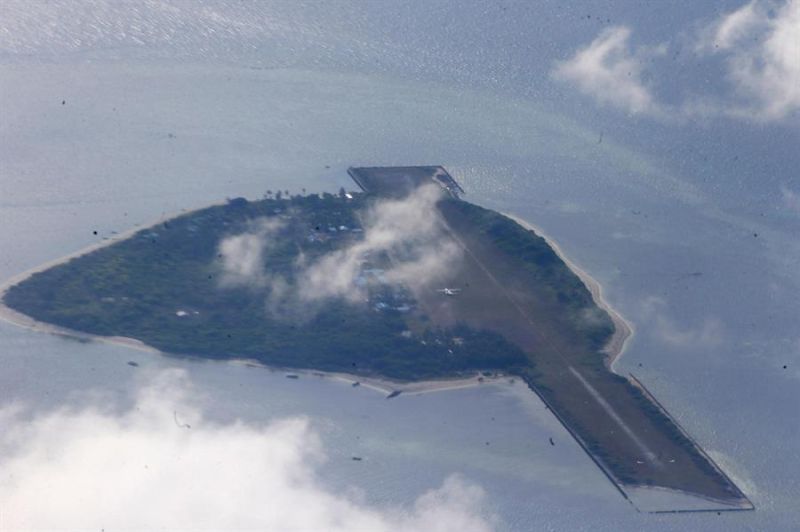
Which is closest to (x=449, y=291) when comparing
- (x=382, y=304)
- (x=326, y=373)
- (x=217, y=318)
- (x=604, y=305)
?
(x=382, y=304)

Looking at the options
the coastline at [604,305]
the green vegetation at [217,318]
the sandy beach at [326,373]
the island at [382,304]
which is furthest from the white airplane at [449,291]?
the coastline at [604,305]

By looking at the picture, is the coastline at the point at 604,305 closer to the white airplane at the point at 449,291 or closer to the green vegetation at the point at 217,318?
the green vegetation at the point at 217,318

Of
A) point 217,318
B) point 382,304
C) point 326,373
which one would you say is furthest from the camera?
point 382,304

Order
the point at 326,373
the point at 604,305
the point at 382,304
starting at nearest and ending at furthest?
the point at 326,373 → the point at 382,304 → the point at 604,305

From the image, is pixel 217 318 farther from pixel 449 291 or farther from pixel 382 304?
pixel 449 291

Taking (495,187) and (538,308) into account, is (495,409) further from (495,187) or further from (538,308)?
(495,187)

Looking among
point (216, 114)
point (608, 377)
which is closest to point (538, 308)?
point (608, 377)
